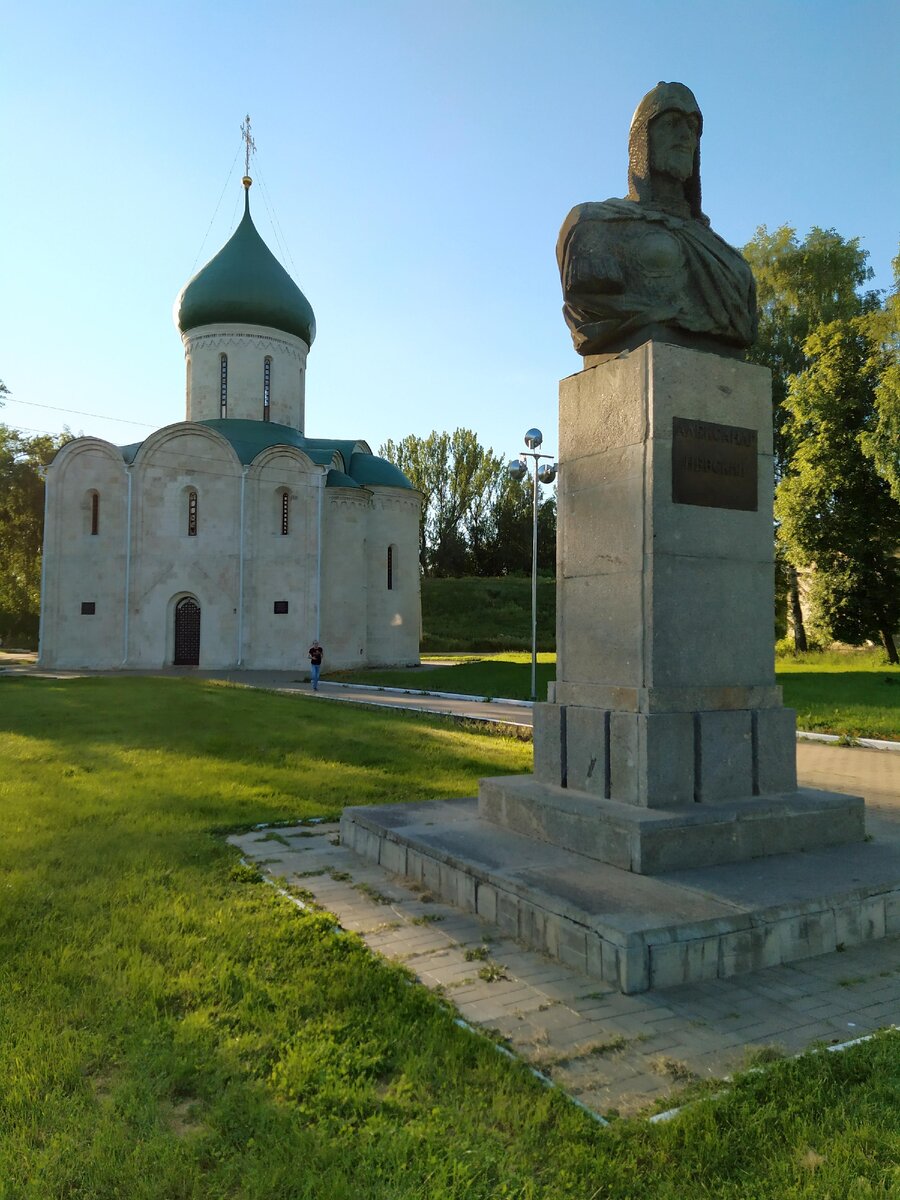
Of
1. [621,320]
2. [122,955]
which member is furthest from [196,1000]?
[621,320]

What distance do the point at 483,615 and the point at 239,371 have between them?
23017 millimetres

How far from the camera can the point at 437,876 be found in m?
5.00

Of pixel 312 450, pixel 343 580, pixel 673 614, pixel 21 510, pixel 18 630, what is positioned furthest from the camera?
pixel 18 630

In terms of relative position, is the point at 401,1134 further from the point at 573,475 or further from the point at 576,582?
the point at 573,475

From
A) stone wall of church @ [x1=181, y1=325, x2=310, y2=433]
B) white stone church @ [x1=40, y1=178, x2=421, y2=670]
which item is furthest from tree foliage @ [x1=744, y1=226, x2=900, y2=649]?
stone wall of church @ [x1=181, y1=325, x2=310, y2=433]

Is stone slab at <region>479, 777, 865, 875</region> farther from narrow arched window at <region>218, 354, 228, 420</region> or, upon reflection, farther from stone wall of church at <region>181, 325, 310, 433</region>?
narrow arched window at <region>218, 354, 228, 420</region>

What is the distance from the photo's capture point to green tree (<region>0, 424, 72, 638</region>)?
3944 centimetres

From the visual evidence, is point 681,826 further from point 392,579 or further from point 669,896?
point 392,579

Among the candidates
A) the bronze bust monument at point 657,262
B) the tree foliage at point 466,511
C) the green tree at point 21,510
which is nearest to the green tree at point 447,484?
the tree foliage at point 466,511

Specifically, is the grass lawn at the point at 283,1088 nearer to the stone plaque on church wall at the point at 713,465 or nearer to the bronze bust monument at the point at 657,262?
the stone plaque on church wall at the point at 713,465

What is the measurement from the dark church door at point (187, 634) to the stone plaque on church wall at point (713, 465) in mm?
26130

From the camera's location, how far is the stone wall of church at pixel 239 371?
31188 mm

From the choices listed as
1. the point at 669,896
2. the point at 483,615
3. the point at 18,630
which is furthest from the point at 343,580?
the point at 18,630

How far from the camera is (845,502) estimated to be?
2703cm
